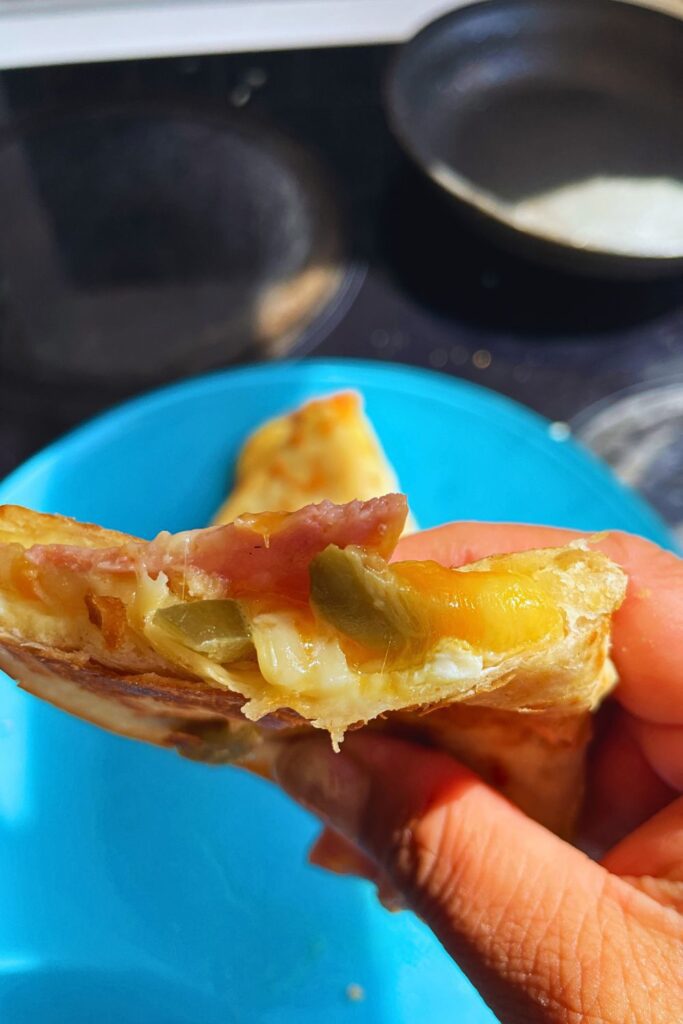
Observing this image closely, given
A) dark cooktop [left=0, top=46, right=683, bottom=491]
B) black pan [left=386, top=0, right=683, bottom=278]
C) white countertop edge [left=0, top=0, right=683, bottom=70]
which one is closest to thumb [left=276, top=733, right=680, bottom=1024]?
dark cooktop [left=0, top=46, right=683, bottom=491]

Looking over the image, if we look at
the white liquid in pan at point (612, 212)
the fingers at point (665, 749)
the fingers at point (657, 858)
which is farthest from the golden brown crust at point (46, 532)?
the white liquid in pan at point (612, 212)

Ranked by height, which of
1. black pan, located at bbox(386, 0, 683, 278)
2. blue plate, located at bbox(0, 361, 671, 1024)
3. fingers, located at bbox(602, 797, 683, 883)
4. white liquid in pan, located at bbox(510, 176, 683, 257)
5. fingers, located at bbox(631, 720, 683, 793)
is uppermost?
black pan, located at bbox(386, 0, 683, 278)

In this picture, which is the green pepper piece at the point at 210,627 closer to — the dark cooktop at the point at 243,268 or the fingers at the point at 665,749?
the fingers at the point at 665,749

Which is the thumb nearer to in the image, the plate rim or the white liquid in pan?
the plate rim

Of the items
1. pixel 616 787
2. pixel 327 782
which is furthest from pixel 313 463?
pixel 616 787

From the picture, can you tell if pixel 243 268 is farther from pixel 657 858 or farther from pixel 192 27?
pixel 657 858

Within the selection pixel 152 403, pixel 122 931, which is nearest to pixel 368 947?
pixel 122 931
